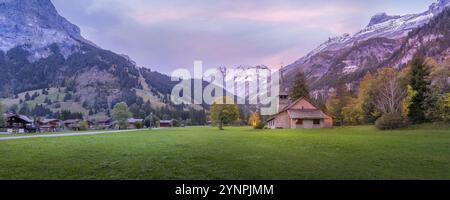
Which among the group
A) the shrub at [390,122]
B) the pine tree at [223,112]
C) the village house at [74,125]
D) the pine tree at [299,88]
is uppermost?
the pine tree at [299,88]

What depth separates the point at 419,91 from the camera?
1618 inches

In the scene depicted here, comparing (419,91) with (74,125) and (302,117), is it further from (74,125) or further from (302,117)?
(74,125)

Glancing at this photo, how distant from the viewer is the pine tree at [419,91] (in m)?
40.6

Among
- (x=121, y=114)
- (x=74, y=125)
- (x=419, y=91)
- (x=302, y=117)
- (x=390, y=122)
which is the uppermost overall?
(x=419, y=91)

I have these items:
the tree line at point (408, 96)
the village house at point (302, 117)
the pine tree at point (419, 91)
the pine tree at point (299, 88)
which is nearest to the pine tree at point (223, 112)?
the village house at point (302, 117)

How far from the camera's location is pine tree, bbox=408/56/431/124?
4063cm

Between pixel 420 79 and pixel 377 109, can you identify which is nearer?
pixel 420 79

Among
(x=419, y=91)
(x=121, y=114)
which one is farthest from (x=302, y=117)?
(x=121, y=114)

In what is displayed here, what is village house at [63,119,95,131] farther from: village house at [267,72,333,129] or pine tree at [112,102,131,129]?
village house at [267,72,333,129]

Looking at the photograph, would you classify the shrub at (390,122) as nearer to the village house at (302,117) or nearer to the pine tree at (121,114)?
the village house at (302,117)

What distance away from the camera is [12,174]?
9438 millimetres
